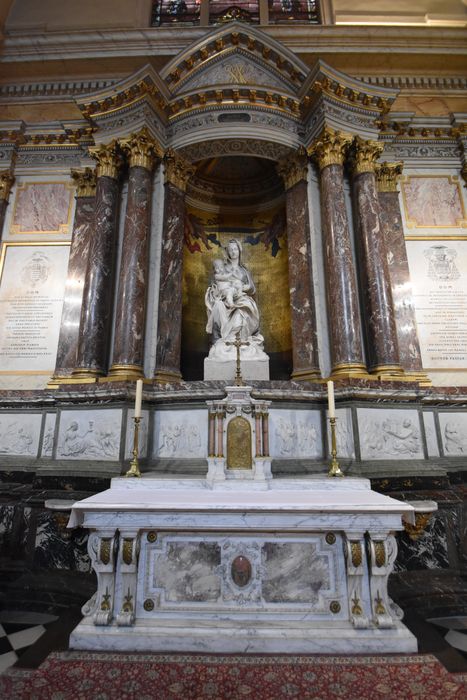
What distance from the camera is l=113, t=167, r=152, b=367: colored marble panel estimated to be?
5668mm

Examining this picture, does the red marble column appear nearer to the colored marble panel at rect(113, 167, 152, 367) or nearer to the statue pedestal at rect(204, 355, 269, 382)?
the statue pedestal at rect(204, 355, 269, 382)

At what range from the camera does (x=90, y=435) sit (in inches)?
203

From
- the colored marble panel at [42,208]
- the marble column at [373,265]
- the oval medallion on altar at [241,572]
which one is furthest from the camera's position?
the colored marble panel at [42,208]

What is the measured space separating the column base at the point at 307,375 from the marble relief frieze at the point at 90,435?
2.61 meters

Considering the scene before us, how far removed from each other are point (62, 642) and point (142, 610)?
2.79ft

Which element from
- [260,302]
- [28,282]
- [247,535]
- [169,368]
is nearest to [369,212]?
[260,302]

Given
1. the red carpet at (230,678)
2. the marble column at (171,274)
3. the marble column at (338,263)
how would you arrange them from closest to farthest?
the red carpet at (230,678) → the marble column at (338,263) → the marble column at (171,274)

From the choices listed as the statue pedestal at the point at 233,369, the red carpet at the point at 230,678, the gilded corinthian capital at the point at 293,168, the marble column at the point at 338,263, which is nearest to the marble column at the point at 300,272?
the gilded corinthian capital at the point at 293,168

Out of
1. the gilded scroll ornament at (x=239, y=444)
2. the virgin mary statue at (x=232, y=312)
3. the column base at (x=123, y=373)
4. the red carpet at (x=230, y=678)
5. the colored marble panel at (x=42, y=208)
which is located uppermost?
the colored marble panel at (x=42, y=208)

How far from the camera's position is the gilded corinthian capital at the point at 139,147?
6.25 metres

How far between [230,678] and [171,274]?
16.8 ft

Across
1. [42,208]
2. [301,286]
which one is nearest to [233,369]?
[301,286]

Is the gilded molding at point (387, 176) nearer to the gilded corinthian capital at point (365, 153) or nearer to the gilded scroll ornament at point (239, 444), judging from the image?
the gilded corinthian capital at point (365, 153)

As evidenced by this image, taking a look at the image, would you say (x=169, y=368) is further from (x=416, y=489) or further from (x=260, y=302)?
(x=416, y=489)
